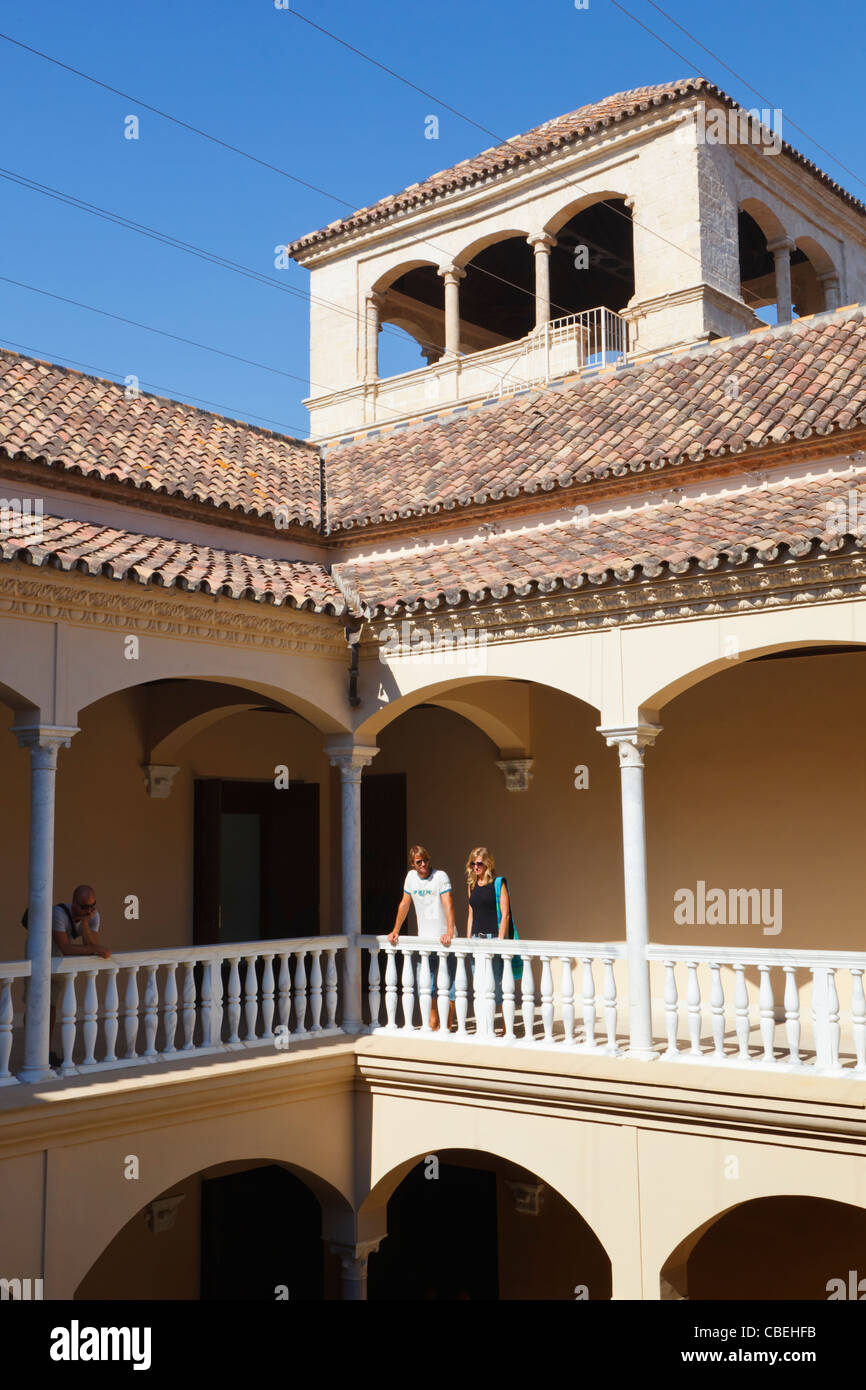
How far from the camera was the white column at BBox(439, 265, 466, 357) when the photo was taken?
723 inches

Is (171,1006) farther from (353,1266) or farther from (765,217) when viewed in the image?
(765,217)

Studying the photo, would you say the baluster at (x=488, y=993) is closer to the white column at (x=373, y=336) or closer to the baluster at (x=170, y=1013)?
the baluster at (x=170, y=1013)

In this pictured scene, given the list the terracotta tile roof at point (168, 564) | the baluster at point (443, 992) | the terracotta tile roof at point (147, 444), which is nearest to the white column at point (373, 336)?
the terracotta tile roof at point (147, 444)

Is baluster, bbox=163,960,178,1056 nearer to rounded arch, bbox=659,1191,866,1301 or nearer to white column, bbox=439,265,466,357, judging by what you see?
rounded arch, bbox=659,1191,866,1301

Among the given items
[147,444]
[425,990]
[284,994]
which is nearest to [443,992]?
[425,990]

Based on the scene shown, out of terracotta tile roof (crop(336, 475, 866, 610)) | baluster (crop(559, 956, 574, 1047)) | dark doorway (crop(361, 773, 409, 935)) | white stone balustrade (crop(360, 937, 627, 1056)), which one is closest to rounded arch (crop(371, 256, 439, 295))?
terracotta tile roof (crop(336, 475, 866, 610))

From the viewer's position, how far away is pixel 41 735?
7.75 meters

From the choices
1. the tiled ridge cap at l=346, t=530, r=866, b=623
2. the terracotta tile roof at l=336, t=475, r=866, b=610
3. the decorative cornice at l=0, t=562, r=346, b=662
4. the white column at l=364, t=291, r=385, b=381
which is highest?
the white column at l=364, t=291, r=385, b=381

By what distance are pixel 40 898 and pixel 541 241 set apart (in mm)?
13011

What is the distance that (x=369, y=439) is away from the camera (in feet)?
46.4

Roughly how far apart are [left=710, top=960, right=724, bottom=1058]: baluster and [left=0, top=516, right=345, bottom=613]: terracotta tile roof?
12.3 feet

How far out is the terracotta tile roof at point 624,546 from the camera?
7918 mm

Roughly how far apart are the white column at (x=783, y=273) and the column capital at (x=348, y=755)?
1108 centimetres
